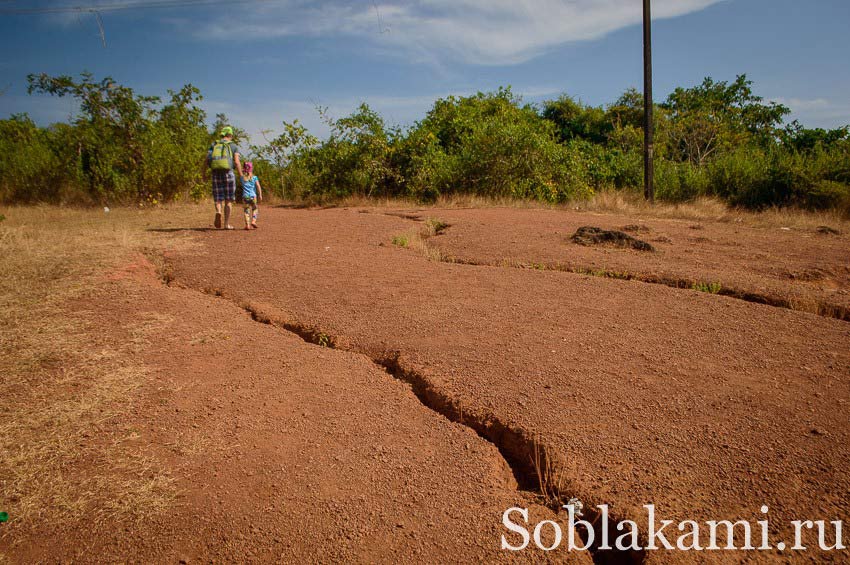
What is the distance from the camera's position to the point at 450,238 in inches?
298

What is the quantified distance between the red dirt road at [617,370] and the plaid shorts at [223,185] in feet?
7.19

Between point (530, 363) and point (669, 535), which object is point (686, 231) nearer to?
point (530, 363)

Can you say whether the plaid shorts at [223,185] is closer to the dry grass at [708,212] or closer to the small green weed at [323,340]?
the small green weed at [323,340]

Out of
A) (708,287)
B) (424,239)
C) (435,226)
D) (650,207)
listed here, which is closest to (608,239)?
(708,287)

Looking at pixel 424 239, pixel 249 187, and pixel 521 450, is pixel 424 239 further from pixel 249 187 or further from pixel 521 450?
pixel 521 450

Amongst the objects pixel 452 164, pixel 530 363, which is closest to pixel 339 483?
pixel 530 363

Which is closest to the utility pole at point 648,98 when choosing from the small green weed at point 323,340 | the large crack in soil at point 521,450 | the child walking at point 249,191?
the child walking at point 249,191

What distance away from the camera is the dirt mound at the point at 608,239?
659 centimetres

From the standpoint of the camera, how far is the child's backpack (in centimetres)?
727

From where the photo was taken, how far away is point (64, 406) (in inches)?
102

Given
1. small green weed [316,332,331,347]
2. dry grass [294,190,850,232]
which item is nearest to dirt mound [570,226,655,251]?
dry grass [294,190,850,232]

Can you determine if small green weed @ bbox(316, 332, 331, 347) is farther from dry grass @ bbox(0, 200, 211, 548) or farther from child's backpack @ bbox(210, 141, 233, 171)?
child's backpack @ bbox(210, 141, 233, 171)

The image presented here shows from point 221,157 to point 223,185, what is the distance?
0.40 m

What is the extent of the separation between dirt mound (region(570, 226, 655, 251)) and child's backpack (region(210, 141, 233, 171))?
463 cm
